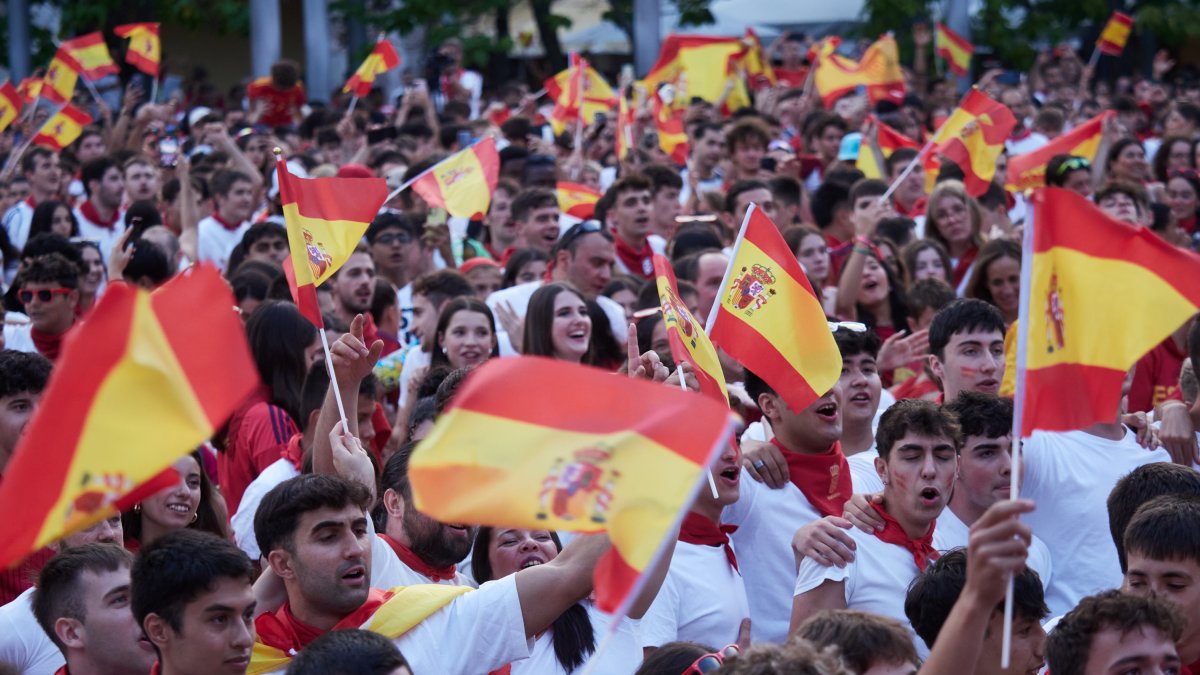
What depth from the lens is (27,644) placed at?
472 centimetres

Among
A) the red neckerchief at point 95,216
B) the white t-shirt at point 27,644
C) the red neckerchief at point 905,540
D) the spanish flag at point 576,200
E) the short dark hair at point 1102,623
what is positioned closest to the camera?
the short dark hair at point 1102,623

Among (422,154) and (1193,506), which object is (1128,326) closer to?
(1193,506)

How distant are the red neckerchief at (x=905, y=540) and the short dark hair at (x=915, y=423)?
0.78ft

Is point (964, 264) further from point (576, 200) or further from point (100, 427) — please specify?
point (100, 427)

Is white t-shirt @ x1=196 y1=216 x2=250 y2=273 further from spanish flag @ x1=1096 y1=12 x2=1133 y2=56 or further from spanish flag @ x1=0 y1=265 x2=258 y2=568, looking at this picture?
spanish flag @ x1=1096 y1=12 x2=1133 y2=56

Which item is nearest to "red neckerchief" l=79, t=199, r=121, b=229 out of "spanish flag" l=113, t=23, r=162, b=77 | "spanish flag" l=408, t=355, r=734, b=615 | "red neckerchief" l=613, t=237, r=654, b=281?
"spanish flag" l=113, t=23, r=162, b=77

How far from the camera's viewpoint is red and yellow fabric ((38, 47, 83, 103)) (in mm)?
14688

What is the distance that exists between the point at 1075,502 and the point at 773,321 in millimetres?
1227

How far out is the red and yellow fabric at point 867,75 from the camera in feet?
51.0

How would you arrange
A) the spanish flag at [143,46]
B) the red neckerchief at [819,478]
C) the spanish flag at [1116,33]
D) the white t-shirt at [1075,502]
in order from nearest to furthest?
the red neckerchief at [819,478] → the white t-shirt at [1075,502] → the spanish flag at [143,46] → the spanish flag at [1116,33]

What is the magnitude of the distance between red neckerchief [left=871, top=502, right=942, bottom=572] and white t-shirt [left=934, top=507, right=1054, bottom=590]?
0.19m

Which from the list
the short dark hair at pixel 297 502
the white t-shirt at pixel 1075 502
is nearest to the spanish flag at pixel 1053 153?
the white t-shirt at pixel 1075 502

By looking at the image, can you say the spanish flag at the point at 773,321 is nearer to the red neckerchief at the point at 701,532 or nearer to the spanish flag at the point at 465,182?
the red neckerchief at the point at 701,532

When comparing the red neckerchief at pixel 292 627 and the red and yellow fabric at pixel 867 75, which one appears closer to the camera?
the red neckerchief at pixel 292 627
